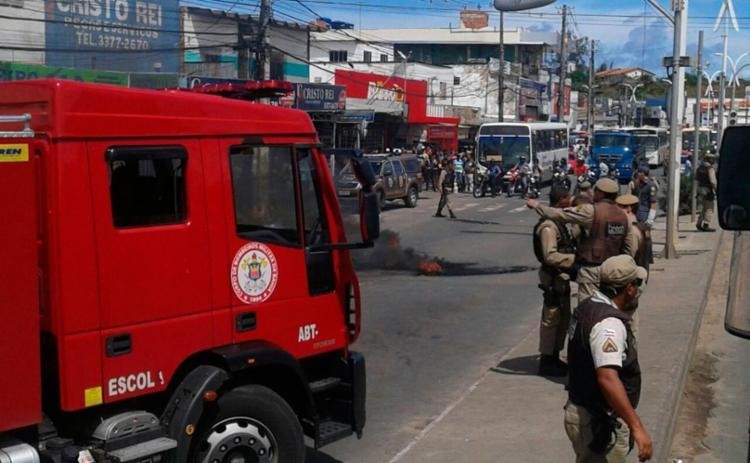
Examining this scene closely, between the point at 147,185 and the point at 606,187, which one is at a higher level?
the point at 147,185

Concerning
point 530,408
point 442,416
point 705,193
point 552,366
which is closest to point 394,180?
point 705,193

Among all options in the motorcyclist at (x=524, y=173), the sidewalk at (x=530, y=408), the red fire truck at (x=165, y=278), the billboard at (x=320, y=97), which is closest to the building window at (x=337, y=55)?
the motorcyclist at (x=524, y=173)

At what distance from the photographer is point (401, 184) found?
107ft

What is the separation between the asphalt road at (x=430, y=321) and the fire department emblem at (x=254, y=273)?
6.01 feet

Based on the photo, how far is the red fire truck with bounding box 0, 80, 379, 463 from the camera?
183 inches

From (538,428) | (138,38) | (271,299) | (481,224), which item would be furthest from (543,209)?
(138,38)

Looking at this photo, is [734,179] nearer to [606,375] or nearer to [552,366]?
[606,375]

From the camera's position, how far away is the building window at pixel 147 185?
16.7 ft

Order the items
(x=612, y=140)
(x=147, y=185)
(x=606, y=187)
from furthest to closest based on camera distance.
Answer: (x=612, y=140) < (x=606, y=187) < (x=147, y=185)

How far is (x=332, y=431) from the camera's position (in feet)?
20.5

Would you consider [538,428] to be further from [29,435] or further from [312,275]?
[29,435]

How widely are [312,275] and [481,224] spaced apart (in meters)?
21.1

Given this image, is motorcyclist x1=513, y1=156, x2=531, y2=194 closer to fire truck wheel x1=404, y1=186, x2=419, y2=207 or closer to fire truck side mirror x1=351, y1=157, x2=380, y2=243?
fire truck wheel x1=404, y1=186, x2=419, y2=207

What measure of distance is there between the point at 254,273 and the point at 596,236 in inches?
144
